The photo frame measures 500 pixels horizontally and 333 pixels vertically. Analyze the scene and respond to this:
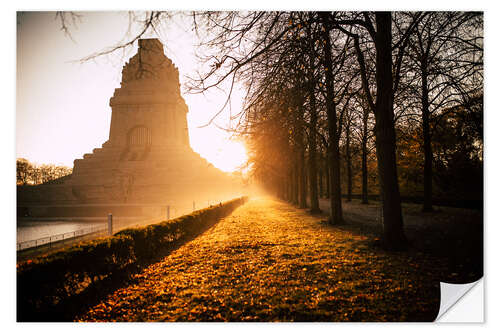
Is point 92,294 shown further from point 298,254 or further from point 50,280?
point 298,254

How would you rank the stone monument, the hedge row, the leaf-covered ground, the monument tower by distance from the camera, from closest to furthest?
the leaf-covered ground → the hedge row → the stone monument → the monument tower

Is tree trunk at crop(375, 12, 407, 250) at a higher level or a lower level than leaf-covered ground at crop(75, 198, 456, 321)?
higher

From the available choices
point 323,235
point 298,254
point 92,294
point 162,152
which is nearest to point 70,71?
point 92,294

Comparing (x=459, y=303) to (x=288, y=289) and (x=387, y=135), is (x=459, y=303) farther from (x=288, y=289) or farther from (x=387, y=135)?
(x=387, y=135)

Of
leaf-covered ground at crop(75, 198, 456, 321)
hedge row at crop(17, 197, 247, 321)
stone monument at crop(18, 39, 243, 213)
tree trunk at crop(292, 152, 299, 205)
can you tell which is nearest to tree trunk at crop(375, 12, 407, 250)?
leaf-covered ground at crop(75, 198, 456, 321)

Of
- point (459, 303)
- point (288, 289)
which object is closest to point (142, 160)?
point (288, 289)

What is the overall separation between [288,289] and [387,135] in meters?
3.89

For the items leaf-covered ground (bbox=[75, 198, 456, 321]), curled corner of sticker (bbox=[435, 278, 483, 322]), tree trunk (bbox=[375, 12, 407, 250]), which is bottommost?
curled corner of sticker (bbox=[435, 278, 483, 322])

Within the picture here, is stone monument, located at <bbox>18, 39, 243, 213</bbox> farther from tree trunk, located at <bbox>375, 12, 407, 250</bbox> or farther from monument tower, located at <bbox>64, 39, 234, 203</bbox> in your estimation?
tree trunk, located at <bbox>375, 12, 407, 250</bbox>

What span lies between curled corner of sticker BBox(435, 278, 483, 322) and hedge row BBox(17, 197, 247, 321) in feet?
18.3

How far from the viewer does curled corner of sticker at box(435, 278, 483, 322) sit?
3.55 metres

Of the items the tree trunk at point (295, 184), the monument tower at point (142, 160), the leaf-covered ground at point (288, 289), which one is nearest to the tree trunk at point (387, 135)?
the leaf-covered ground at point (288, 289)

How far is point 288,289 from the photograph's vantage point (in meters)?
3.44

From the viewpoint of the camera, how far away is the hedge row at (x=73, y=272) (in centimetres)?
320
